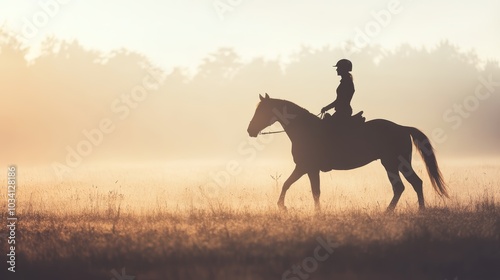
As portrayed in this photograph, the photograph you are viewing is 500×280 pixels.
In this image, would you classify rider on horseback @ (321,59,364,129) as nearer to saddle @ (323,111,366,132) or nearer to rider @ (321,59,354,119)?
rider @ (321,59,354,119)

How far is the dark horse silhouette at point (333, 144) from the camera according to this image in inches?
576

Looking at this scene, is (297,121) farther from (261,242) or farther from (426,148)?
(261,242)

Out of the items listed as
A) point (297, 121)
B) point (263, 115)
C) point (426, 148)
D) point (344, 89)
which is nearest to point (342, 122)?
point (344, 89)

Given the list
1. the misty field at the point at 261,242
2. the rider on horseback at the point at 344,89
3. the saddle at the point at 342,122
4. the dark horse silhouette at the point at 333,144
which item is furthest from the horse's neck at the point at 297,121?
the misty field at the point at 261,242

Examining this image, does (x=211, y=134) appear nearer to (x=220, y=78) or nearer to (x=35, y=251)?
(x=220, y=78)

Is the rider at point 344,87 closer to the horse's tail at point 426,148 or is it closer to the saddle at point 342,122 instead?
the saddle at point 342,122

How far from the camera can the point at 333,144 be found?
15.0 m

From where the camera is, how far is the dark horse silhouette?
576 inches

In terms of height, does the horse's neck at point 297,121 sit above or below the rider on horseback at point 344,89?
below

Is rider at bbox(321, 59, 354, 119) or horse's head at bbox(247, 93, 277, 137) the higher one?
rider at bbox(321, 59, 354, 119)


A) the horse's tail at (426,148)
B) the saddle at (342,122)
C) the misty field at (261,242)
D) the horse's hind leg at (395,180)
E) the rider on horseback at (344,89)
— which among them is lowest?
the misty field at (261,242)

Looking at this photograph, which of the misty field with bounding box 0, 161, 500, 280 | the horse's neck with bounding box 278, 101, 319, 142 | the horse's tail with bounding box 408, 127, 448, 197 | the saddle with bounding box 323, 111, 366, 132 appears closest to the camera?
the misty field with bounding box 0, 161, 500, 280

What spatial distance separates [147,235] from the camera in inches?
424

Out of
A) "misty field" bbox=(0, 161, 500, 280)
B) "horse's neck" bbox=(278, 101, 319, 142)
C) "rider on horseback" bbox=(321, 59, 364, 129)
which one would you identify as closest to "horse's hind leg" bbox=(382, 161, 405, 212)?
"misty field" bbox=(0, 161, 500, 280)
